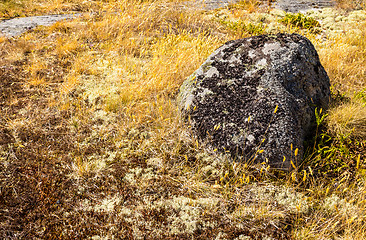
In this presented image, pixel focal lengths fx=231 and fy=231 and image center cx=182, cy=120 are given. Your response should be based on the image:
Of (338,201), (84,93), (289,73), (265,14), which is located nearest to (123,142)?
(84,93)

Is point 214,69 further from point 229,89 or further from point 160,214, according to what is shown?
point 160,214

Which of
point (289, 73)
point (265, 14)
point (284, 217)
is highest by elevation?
point (265, 14)

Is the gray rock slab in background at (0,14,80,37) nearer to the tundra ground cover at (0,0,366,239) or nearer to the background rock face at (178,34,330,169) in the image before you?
the tundra ground cover at (0,0,366,239)

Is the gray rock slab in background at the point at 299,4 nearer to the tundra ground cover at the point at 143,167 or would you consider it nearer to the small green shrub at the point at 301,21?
the small green shrub at the point at 301,21

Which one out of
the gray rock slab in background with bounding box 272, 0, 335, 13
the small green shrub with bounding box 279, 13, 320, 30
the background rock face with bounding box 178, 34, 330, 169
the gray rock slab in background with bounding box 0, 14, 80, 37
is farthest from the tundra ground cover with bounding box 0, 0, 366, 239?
the gray rock slab in background with bounding box 272, 0, 335, 13

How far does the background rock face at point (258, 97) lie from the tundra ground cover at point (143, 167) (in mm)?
214

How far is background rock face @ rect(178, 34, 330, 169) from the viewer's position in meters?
2.95

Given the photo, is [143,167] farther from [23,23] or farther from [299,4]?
[299,4]

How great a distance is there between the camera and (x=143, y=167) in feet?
10.1

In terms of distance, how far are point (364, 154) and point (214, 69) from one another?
2.39m

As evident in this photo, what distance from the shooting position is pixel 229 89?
11.1ft

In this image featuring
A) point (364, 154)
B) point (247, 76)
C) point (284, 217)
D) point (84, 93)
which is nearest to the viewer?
point (284, 217)

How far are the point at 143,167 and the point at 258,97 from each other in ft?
5.99

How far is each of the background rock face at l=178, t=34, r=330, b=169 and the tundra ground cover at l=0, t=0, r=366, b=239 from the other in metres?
0.21
